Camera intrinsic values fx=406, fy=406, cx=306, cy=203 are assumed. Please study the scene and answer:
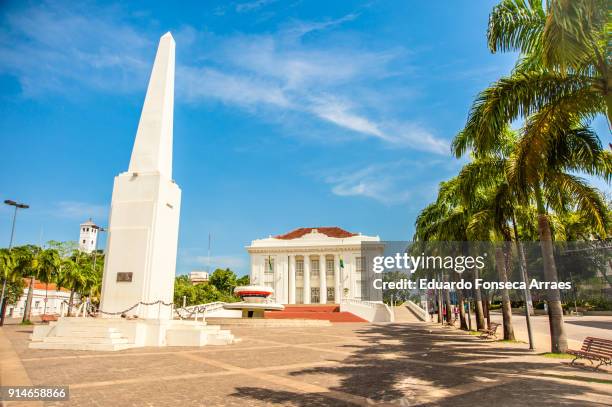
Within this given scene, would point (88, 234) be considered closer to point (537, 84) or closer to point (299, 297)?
point (299, 297)

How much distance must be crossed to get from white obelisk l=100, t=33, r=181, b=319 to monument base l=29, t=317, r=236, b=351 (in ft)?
3.63

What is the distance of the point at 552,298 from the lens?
15.3 m

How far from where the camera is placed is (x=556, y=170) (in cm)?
1373

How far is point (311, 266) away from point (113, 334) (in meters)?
61.6

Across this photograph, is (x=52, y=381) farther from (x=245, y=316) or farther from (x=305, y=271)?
(x=305, y=271)

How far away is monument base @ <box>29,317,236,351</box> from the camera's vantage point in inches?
591

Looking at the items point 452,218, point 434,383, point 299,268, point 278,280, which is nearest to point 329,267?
point 299,268

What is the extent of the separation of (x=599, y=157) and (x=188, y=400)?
1360cm

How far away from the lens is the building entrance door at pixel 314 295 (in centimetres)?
7431

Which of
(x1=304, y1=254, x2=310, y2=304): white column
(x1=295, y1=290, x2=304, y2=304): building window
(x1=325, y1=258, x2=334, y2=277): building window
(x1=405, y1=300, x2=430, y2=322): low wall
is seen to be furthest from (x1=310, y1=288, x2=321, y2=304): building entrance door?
(x1=405, y1=300, x2=430, y2=322): low wall

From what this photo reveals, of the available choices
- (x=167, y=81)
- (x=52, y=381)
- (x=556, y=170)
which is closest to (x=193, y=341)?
(x=52, y=381)

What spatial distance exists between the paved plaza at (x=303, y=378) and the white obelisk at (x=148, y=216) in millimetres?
3619

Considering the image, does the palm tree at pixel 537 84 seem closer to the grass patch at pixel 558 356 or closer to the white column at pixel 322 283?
the grass patch at pixel 558 356

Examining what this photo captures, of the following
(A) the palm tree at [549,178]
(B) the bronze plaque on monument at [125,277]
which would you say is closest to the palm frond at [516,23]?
(A) the palm tree at [549,178]
